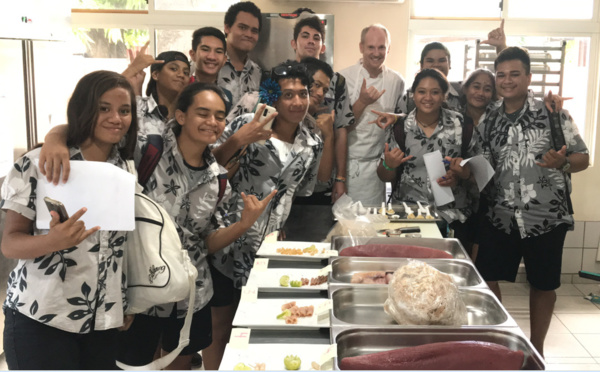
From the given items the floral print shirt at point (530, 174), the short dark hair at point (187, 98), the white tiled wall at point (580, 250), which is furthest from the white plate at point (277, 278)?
the white tiled wall at point (580, 250)

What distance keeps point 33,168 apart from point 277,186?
1.15m

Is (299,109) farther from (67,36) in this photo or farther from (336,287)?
(67,36)

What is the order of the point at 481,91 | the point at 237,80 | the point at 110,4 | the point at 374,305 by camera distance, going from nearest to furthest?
1. the point at 374,305
2. the point at 237,80
3. the point at 481,91
4. the point at 110,4

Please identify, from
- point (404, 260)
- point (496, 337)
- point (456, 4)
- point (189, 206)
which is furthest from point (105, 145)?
point (456, 4)

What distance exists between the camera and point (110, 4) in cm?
450

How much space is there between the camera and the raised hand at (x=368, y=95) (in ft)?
11.2

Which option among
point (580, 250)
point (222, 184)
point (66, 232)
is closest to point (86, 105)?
point (66, 232)

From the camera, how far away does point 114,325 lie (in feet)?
5.84

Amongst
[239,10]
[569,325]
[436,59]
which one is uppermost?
[239,10]

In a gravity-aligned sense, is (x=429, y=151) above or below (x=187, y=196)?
above

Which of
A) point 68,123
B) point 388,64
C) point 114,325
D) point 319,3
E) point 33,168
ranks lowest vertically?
point 114,325

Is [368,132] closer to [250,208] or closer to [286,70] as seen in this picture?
[286,70]

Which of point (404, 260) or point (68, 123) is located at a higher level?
point (68, 123)

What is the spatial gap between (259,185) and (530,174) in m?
1.46
